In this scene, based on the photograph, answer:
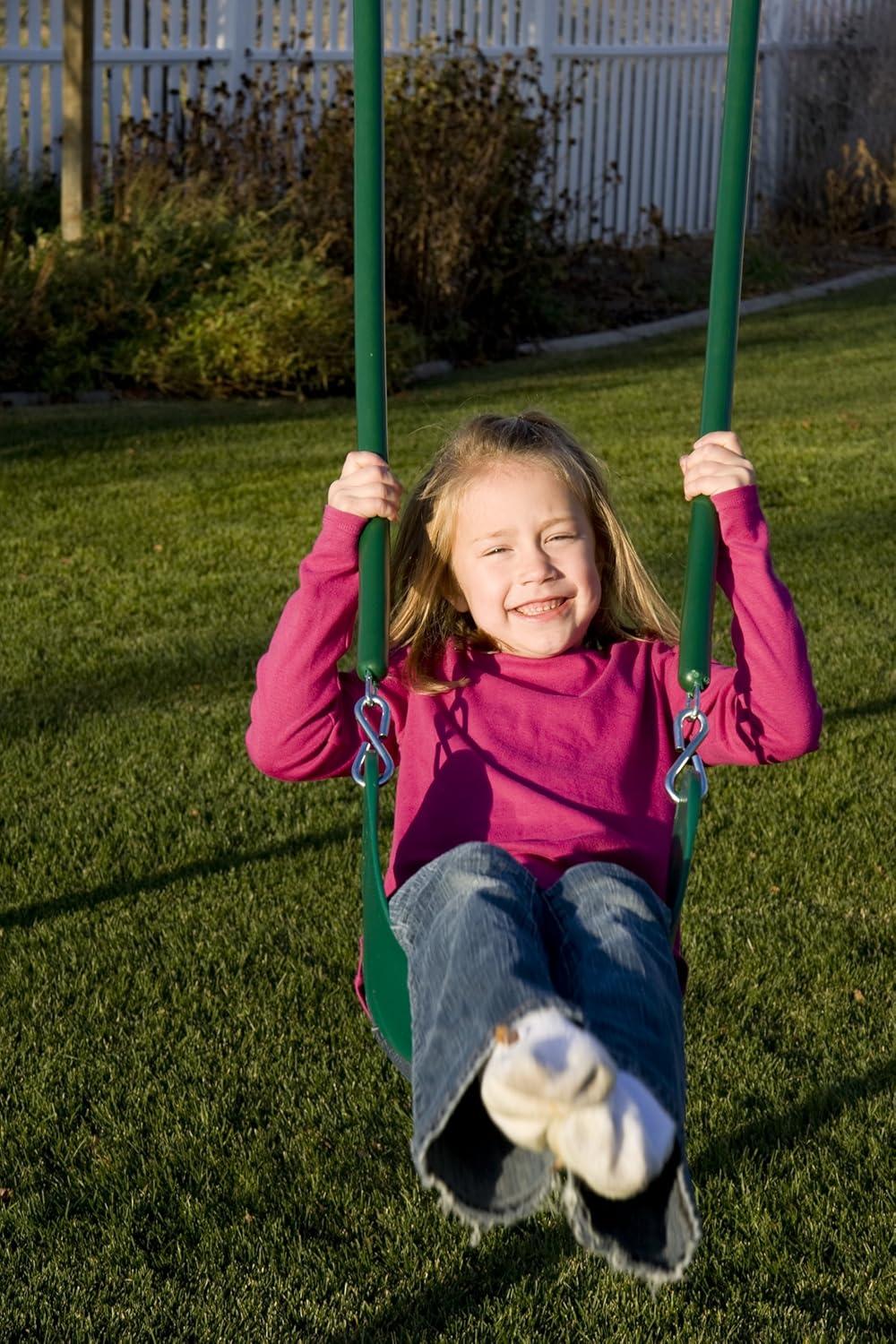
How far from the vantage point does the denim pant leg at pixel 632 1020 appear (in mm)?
1939

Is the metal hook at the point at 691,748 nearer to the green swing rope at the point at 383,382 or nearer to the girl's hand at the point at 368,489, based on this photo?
the green swing rope at the point at 383,382

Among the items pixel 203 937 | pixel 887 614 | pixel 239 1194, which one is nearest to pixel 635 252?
pixel 887 614

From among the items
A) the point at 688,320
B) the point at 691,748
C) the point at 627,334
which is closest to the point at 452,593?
the point at 691,748

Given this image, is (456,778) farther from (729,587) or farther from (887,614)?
(887,614)

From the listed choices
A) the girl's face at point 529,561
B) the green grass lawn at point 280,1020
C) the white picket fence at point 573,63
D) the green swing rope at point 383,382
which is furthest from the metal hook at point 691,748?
the white picket fence at point 573,63

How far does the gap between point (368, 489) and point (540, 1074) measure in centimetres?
98

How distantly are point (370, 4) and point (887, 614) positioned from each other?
12.4 feet

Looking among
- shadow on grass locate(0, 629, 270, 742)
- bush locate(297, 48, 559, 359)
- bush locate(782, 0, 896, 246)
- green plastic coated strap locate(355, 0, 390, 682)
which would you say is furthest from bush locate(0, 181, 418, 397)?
bush locate(782, 0, 896, 246)

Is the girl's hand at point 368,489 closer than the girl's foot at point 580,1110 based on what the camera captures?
No

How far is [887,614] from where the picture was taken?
19.3ft

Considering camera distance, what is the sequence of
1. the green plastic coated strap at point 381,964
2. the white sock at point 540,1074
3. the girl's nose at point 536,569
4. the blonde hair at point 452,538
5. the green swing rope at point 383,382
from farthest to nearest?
1. the blonde hair at point 452,538
2. the girl's nose at point 536,569
3. the green swing rope at point 383,382
4. the green plastic coated strap at point 381,964
5. the white sock at point 540,1074

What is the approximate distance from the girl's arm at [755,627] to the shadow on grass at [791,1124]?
81 centimetres

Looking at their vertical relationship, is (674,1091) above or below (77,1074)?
above

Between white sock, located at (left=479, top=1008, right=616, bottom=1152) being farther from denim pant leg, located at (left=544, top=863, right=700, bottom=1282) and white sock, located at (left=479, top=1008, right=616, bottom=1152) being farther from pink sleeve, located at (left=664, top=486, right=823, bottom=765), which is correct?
pink sleeve, located at (left=664, top=486, right=823, bottom=765)
